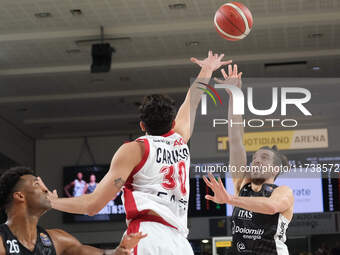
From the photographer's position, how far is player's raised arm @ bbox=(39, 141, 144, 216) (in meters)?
3.35

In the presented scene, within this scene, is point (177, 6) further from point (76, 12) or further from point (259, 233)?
point (259, 233)

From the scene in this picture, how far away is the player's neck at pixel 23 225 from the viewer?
11.0 ft

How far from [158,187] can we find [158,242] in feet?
0.96

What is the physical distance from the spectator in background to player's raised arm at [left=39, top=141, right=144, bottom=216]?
11881 mm

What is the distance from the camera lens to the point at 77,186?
15.3 metres

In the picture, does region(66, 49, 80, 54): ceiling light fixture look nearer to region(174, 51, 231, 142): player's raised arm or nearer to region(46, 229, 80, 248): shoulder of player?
region(174, 51, 231, 142): player's raised arm

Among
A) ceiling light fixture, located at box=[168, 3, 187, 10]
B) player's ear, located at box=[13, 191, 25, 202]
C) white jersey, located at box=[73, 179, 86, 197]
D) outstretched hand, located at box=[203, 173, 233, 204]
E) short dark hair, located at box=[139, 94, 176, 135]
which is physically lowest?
player's ear, located at box=[13, 191, 25, 202]

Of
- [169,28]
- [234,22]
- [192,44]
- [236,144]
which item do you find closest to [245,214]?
[236,144]

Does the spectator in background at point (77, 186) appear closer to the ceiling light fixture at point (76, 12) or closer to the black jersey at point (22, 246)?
the ceiling light fixture at point (76, 12)

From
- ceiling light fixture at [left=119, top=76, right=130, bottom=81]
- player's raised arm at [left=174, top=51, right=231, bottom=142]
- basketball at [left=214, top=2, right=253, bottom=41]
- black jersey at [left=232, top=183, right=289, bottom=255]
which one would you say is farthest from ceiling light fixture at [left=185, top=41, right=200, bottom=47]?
black jersey at [left=232, top=183, right=289, bottom=255]

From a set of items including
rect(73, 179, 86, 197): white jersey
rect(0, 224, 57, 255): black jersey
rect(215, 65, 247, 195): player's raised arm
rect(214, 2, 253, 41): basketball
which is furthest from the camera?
rect(73, 179, 86, 197): white jersey

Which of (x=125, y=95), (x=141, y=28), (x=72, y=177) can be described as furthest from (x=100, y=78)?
(x=72, y=177)

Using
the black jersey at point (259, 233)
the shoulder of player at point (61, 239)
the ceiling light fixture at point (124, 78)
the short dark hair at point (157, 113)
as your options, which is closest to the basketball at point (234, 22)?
the black jersey at point (259, 233)

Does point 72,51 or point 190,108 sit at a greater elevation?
point 72,51
